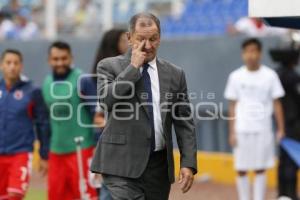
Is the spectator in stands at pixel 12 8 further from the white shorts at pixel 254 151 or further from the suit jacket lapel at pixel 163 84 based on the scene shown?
the suit jacket lapel at pixel 163 84

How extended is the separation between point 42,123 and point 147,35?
4070 millimetres

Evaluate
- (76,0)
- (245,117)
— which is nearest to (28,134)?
(245,117)

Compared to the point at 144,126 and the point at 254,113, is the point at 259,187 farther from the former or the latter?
the point at 144,126

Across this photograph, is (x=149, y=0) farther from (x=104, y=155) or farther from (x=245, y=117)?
(x=104, y=155)

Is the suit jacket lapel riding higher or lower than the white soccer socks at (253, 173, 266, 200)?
higher

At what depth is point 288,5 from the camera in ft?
22.6

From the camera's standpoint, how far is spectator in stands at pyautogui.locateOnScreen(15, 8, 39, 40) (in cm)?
2083

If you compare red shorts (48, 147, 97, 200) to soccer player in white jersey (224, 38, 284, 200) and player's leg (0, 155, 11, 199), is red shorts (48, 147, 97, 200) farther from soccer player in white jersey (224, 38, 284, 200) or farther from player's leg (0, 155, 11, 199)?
soccer player in white jersey (224, 38, 284, 200)

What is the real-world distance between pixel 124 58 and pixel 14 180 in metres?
3.54

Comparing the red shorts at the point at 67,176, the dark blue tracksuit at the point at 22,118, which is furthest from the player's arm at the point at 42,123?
the red shorts at the point at 67,176

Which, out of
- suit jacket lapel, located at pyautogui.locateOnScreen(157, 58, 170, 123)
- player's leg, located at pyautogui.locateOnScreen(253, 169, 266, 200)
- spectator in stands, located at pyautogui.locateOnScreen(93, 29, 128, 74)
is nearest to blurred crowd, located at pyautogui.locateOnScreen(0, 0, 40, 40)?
player's leg, located at pyautogui.locateOnScreen(253, 169, 266, 200)

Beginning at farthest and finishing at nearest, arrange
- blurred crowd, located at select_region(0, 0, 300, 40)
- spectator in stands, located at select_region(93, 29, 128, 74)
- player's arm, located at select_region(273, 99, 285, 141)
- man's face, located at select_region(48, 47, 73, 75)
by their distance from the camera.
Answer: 1. blurred crowd, located at select_region(0, 0, 300, 40)
2. player's arm, located at select_region(273, 99, 285, 141)
3. man's face, located at select_region(48, 47, 73, 75)
4. spectator in stands, located at select_region(93, 29, 128, 74)

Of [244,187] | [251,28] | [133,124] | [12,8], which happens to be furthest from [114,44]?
[12,8]

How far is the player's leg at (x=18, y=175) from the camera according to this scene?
1071 cm
